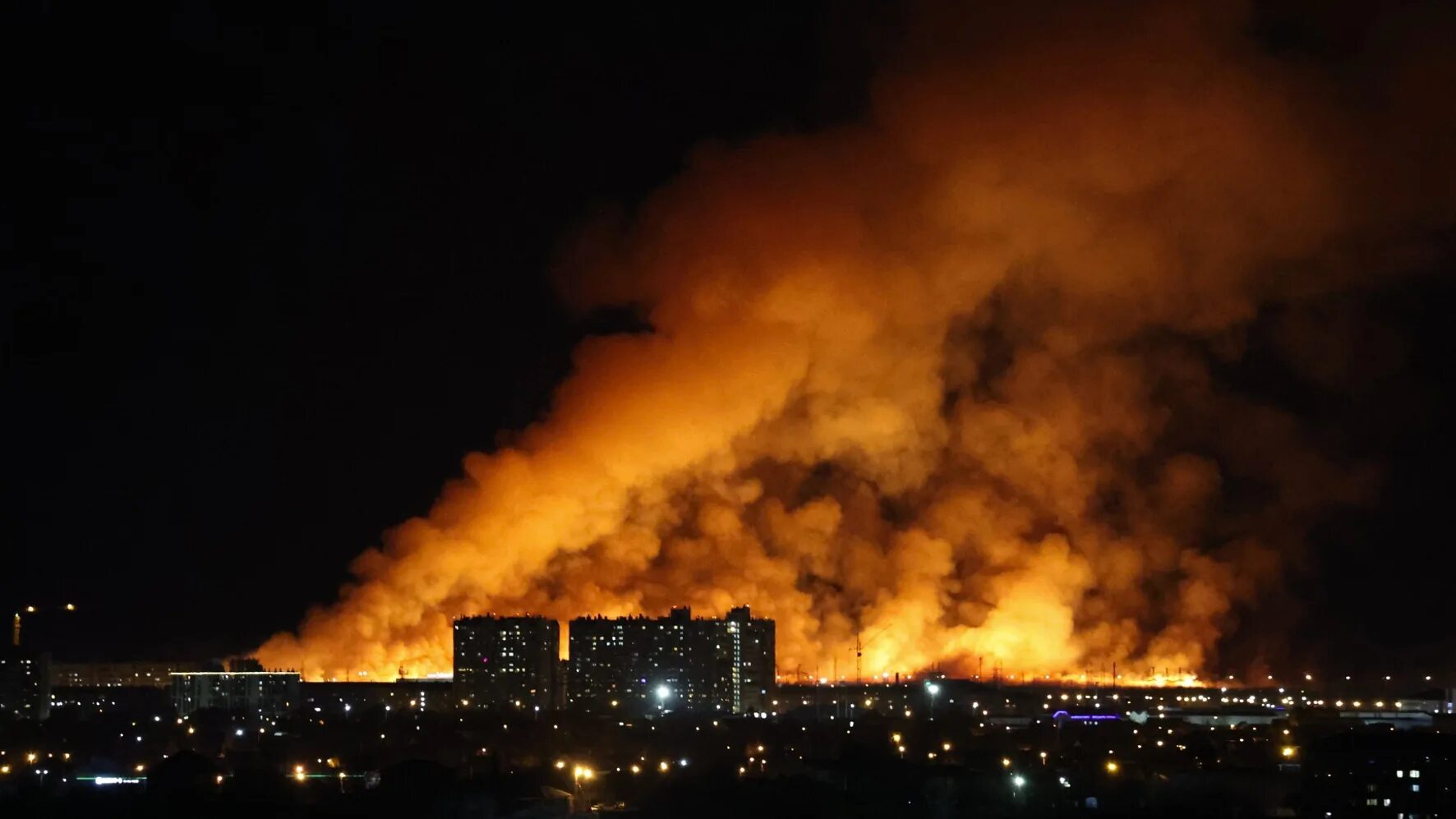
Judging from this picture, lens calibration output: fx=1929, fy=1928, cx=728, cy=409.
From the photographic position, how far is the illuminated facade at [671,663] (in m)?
74.7

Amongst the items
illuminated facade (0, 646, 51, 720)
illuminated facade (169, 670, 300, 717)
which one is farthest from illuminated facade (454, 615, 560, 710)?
illuminated facade (0, 646, 51, 720)

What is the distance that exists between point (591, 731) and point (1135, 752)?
18.2 meters

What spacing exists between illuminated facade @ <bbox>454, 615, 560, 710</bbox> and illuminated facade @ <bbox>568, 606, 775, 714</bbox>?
1.13 meters

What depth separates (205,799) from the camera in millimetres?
36562

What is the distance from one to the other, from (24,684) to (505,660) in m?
19.4

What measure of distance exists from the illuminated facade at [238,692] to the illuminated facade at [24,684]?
6430 millimetres

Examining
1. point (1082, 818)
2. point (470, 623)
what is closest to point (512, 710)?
point (470, 623)

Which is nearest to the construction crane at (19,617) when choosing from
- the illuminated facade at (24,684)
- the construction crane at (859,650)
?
the illuminated facade at (24,684)

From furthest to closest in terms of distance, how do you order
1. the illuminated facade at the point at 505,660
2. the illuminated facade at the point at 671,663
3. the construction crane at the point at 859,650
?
the illuminated facade at the point at 505,660 < the illuminated facade at the point at 671,663 < the construction crane at the point at 859,650

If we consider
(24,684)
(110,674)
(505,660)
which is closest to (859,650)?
(505,660)

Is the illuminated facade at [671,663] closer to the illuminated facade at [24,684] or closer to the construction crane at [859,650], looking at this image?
the construction crane at [859,650]

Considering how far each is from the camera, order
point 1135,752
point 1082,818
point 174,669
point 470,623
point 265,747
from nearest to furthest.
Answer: point 1082,818 < point 1135,752 < point 265,747 < point 470,623 < point 174,669

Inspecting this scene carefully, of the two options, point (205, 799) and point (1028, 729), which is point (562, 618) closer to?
point (1028, 729)

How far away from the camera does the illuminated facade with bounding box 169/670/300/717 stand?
7694cm
